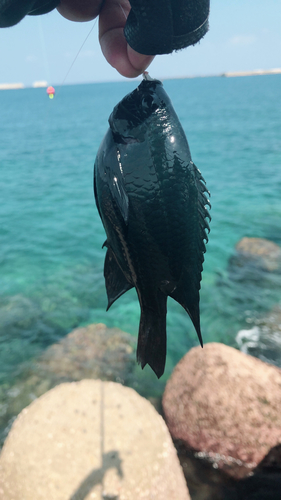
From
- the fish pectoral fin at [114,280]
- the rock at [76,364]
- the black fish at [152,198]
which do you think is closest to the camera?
the black fish at [152,198]

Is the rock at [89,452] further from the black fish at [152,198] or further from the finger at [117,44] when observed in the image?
the finger at [117,44]

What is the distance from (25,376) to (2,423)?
1.13 metres

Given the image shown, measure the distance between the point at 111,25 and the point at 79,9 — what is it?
279 mm

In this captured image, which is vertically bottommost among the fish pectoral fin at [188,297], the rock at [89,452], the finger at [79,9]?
the rock at [89,452]

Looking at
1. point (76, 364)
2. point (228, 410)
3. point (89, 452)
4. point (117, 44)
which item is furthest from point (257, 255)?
point (117, 44)

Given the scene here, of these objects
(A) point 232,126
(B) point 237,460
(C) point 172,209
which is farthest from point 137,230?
(A) point 232,126

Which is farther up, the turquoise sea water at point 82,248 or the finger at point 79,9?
the finger at point 79,9

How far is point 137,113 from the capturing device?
201cm

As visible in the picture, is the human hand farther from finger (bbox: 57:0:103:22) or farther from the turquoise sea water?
the turquoise sea water

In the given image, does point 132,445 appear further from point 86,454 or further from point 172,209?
point 172,209

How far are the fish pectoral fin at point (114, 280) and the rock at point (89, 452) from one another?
2.47 meters

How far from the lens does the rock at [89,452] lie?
3.72 m

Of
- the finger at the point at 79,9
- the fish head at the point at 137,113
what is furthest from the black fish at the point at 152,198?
the finger at the point at 79,9

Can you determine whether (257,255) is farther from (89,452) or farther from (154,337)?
(154,337)
